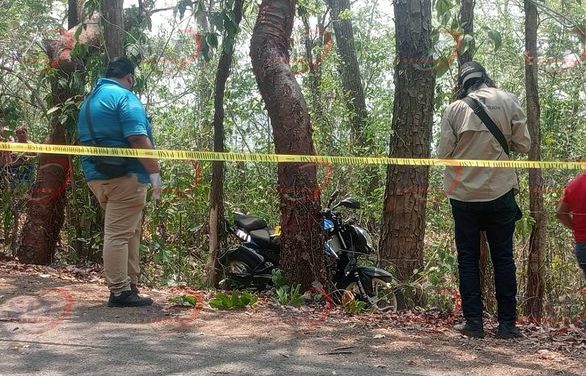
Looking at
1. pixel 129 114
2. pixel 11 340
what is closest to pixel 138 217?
pixel 129 114

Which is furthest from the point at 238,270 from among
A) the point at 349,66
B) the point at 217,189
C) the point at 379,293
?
the point at 349,66

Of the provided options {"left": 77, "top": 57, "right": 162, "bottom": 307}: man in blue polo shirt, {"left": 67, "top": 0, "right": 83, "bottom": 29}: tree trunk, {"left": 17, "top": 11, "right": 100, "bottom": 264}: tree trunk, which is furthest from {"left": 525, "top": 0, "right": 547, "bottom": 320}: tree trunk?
{"left": 67, "top": 0, "right": 83, "bottom": 29}: tree trunk

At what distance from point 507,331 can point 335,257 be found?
7.16 feet

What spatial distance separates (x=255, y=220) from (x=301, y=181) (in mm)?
1455

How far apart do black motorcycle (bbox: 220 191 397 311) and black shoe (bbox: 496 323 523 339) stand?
1.46 meters

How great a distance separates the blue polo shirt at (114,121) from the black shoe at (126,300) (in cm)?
91

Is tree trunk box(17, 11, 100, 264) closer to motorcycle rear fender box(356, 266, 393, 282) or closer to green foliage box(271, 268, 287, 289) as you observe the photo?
green foliage box(271, 268, 287, 289)

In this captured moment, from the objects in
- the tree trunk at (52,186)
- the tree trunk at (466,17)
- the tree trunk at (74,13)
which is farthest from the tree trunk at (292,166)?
the tree trunk at (74,13)

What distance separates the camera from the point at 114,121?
569 centimetres

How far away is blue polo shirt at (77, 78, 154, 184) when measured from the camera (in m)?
5.60

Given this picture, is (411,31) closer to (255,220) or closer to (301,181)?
(301,181)

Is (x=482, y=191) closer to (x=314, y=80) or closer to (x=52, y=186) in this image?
(x=52, y=186)

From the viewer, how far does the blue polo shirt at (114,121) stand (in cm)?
560

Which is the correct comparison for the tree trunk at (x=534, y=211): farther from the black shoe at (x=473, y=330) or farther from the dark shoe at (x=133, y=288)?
the dark shoe at (x=133, y=288)
